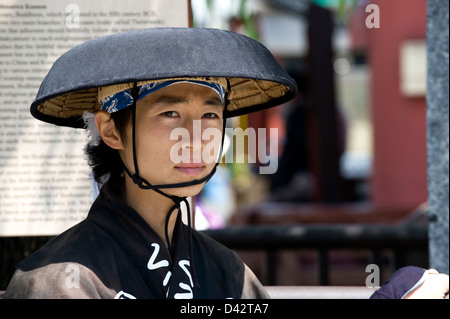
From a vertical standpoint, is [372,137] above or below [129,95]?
below

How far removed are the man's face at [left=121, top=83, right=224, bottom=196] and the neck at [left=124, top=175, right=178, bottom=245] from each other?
2.8 inches

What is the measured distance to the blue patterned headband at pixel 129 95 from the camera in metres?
1.66

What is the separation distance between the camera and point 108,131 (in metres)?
1.78

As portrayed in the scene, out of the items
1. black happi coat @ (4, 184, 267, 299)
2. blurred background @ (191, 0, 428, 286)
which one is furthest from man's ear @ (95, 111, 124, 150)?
blurred background @ (191, 0, 428, 286)

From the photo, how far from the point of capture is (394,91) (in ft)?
21.3

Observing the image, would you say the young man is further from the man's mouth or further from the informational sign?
the informational sign

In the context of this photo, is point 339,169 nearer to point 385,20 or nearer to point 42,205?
point 385,20

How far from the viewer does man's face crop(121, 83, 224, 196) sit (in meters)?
1.67

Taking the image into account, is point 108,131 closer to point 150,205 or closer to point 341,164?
point 150,205

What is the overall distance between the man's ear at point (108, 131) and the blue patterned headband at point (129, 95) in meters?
0.02

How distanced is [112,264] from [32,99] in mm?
795

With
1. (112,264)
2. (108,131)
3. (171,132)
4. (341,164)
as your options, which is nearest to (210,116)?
(171,132)

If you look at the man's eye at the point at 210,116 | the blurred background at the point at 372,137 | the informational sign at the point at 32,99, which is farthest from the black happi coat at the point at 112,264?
the blurred background at the point at 372,137

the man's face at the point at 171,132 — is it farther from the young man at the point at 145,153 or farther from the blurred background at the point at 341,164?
the blurred background at the point at 341,164
